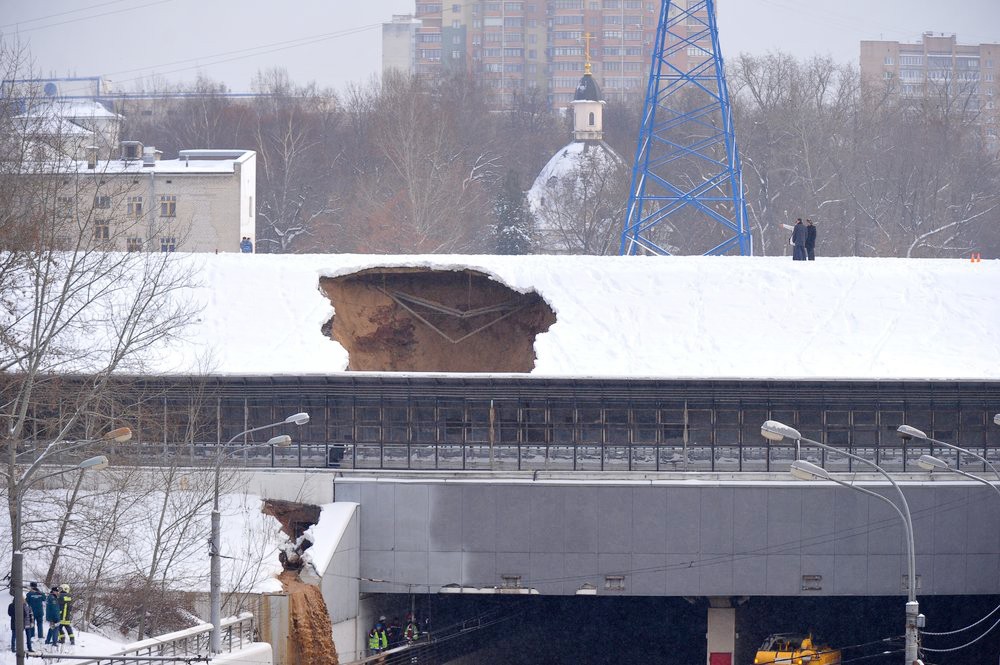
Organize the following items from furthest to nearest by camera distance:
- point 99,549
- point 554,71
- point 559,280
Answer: point 554,71 → point 559,280 → point 99,549

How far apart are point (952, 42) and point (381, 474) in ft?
551

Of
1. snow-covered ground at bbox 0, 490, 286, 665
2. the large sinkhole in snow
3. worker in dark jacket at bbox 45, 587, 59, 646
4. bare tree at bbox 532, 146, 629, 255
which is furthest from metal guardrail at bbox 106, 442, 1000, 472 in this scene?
bare tree at bbox 532, 146, 629, 255

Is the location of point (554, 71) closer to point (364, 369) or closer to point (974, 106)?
point (974, 106)

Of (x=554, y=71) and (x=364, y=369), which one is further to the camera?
(x=554, y=71)

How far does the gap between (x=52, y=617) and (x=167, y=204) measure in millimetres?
35078

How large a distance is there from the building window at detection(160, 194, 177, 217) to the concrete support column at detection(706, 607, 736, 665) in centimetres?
2968

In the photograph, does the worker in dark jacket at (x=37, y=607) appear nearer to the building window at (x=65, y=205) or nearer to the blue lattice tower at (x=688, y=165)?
the building window at (x=65, y=205)

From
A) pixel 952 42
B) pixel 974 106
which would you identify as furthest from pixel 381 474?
pixel 952 42

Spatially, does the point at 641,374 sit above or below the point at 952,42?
below

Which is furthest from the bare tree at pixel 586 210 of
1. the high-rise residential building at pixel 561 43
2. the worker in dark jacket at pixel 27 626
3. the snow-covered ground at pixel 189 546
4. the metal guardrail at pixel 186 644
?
the high-rise residential building at pixel 561 43

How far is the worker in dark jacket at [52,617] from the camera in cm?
2594

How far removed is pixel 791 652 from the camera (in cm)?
3419

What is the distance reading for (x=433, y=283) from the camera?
43688 millimetres

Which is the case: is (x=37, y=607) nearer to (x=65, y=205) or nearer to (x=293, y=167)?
(x=65, y=205)
